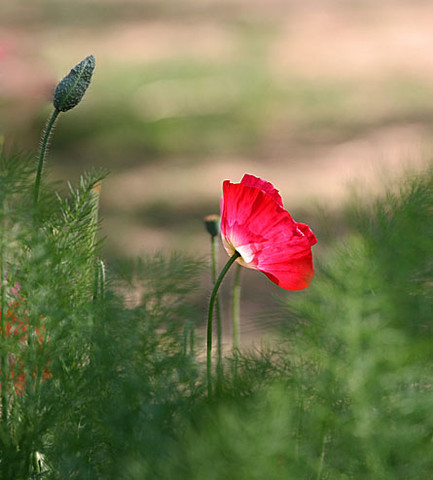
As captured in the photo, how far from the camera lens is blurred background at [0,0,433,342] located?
5.45 ft

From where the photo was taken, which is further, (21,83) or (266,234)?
(21,83)

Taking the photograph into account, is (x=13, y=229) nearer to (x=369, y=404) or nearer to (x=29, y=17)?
(x=369, y=404)

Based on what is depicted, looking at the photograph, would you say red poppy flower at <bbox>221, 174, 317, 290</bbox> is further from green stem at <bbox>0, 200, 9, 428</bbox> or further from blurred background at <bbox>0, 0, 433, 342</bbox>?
blurred background at <bbox>0, 0, 433, 342</bbox>

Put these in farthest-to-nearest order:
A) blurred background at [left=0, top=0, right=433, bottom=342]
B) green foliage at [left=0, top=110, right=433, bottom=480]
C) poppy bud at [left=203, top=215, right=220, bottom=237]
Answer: blurred background at [left=0, top=0, right=433, bottom=342] < poppy bud at [left=203, top=215, right=220, bottom=237] < green foliage at [left=0, top=110, right=433, bottom=480]

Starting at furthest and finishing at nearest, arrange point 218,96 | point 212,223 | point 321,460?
point 218,96 < point 212,223 < point 321,460

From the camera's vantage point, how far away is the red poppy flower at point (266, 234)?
1.09 feet

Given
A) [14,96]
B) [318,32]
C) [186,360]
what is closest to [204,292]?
[14,96]

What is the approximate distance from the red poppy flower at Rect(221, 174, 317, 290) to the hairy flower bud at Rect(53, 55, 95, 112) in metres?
0.07

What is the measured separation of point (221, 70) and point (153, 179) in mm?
497

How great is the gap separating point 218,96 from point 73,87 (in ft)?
5.45

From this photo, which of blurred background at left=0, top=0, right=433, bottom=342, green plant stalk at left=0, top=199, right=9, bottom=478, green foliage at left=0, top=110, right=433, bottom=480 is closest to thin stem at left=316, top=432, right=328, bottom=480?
green foliage at left=0, top=110, right=433, bottom=480

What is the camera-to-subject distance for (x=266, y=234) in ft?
1.13

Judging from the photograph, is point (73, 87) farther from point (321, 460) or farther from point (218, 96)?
point (218, 96)

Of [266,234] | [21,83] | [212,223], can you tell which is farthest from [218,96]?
[266,234]
